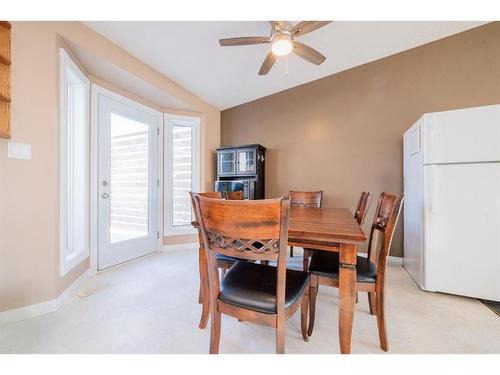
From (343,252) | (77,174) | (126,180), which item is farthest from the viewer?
(126,180)

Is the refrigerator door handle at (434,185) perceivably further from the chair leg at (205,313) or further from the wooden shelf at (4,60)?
the wooden shelf at (4,60)

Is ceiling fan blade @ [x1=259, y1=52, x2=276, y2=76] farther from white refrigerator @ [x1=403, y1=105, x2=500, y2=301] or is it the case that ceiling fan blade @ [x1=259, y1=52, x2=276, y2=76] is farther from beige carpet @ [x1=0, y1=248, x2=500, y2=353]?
beige carpet @ [x1=0, y1=248, x2=500, y2=353]

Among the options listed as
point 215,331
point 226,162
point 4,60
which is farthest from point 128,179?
point 215,331

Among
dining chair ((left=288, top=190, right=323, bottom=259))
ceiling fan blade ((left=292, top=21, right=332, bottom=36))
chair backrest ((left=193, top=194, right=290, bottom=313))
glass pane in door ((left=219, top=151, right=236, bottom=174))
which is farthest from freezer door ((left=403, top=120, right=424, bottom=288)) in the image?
glass pane in door ((left=219, top=151, right=236, bottom=174))

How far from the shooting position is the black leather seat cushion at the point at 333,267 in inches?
51.1

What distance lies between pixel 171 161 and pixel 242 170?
1.08m

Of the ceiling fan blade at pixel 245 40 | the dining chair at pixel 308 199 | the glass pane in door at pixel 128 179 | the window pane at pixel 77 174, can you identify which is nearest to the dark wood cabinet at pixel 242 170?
the dining chair at pixel 308 199

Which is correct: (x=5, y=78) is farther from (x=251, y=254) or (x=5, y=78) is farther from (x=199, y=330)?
(x=199, y=330)

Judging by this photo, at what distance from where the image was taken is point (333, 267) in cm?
138

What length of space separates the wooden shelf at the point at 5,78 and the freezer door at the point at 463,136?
323cm

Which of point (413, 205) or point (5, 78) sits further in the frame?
point (413, 205)

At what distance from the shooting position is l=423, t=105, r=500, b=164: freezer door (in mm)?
1773
